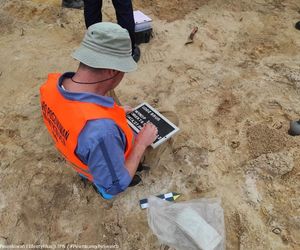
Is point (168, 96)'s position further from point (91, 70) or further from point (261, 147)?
point (91, 70)

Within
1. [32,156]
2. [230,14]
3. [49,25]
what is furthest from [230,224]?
[49,25]

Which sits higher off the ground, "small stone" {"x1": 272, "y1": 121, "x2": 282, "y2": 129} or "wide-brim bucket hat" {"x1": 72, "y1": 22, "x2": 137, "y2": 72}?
"wide-brim bucket hat" {"x1": 72, "y1": 22, "x2": 137, "y2": 72}

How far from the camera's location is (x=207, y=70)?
365 centimetres

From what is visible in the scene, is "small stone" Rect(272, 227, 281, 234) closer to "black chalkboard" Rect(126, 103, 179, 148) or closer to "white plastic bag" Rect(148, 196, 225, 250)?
"white plastic bag" Rect(148, 196, 225, 250)

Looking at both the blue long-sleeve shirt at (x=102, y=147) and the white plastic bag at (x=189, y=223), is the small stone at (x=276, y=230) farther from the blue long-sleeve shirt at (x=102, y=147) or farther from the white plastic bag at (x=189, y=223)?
the blue long-sleeve shirt at (x=102, y=147)

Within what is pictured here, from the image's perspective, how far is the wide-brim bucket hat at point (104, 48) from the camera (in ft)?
5.63

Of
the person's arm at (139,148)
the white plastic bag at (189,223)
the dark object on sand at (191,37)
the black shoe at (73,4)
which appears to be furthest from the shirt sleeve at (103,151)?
the black shoe at (73,4)

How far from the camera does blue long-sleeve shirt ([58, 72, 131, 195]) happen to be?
1.67 metres

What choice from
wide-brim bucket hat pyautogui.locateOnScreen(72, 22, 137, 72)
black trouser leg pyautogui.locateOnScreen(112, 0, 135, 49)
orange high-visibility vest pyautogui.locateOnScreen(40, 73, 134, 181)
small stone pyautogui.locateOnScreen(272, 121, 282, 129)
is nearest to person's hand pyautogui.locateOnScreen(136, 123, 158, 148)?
orange high-visibility vest pyautogui.locateOnScreen(40, 73, 134, 181)

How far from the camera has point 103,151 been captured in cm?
169

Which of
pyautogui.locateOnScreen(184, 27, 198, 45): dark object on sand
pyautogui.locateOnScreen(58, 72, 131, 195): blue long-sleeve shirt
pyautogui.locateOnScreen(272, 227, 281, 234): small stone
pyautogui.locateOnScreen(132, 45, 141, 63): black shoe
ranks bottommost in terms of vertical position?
pyautogui.locateOnScreen(272, 227, 281, 234): small stone

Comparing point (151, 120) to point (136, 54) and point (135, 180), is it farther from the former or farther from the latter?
point (136, 54)

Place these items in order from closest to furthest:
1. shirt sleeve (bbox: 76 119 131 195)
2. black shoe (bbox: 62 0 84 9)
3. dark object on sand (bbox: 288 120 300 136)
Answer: shirt sleeve (bbox: 76 119 131 195)
dark object on sand (bbox: 288 120 300 136)
black shoe (bbox: 62 0 84 9)

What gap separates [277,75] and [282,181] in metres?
1.37
